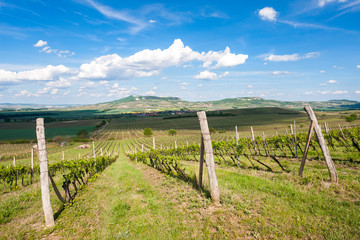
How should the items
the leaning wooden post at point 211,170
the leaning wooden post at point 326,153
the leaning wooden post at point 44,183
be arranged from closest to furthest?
1. the leaning wooden post at point 44,183
2. the leaning wooden post at point 211,170
3. the leaning wooden post at point 326,153

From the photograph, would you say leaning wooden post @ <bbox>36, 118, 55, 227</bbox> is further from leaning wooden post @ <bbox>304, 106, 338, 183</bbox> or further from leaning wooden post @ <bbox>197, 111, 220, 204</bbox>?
leaning wooden post @ <bbox>304, 106, 338, 183</bbox>

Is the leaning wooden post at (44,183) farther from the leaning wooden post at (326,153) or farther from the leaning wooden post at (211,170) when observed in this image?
the leaning wooden post at (326,153)

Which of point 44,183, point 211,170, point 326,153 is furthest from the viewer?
point 326,153

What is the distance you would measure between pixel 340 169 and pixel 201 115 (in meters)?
8.24

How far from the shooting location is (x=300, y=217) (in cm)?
491

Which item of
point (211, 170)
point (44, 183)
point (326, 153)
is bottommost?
point (44, 183)

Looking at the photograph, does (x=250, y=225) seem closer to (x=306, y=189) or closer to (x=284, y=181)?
(x=306, y=189)

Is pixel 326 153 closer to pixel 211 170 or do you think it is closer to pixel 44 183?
pixel 211 170

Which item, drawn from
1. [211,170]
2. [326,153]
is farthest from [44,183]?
[326,153]

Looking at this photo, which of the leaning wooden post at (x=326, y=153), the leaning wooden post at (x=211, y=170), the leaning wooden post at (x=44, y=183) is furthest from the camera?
the leaning wooden post at (x=326, y=153)

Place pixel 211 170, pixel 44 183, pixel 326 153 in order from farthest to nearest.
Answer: pixel 326 153, pixel 211 170, pixel 44 183

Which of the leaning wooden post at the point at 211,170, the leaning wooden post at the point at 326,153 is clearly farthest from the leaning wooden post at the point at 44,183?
the leaning wooden post at the point at 326,153

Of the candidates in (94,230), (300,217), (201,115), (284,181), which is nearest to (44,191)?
(94,230)

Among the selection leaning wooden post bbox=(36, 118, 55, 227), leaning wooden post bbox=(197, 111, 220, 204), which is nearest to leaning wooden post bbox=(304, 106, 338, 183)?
leaning wooden post bbox=(197, 111, 220, 204)
